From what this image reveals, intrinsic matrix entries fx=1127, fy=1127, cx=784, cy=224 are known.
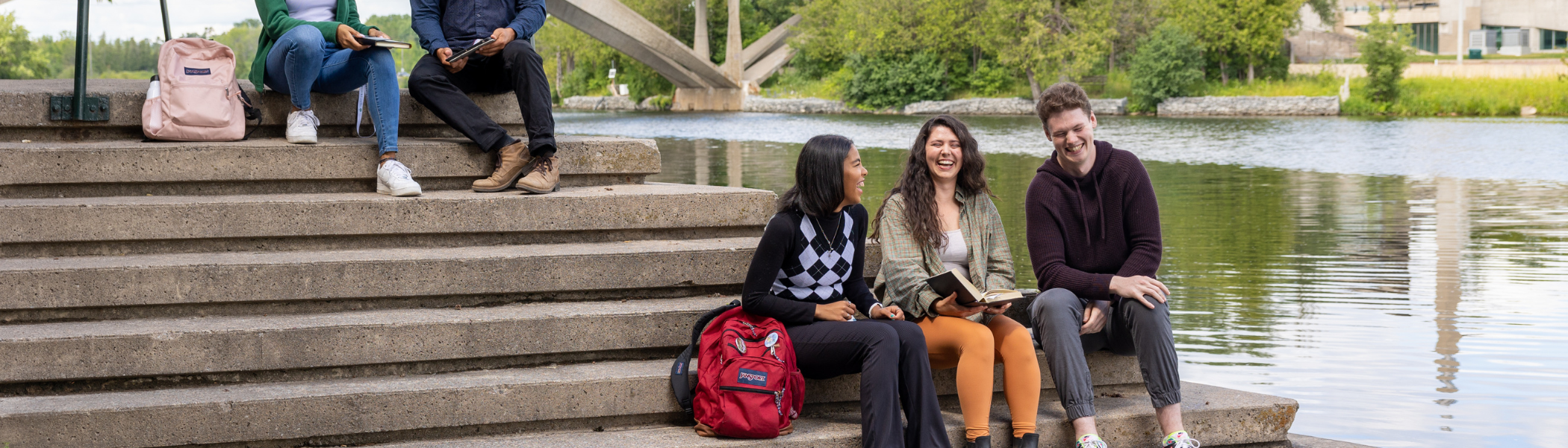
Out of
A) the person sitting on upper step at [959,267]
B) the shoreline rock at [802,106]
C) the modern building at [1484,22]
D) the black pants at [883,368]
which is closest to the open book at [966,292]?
the person sitting on upper step at [959,267]

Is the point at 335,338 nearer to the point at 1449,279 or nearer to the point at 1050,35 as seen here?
the point at 1449,279

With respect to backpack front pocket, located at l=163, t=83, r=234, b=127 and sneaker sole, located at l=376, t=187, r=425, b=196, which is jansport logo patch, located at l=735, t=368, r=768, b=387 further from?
backpack front pocket, located at l=163, t=83, r=234, b=127

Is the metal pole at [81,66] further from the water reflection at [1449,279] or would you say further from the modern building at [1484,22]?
the modern building at [1484,22]

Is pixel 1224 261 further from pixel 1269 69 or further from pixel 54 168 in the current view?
pixel 1269 69

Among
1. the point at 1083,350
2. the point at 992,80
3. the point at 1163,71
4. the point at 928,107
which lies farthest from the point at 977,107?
the point at 1083,350

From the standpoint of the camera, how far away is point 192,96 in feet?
13.4

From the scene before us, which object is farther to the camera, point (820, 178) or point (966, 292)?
point (820, 178)

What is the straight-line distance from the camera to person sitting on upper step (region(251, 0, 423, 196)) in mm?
4043

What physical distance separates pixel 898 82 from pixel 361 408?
132 feet

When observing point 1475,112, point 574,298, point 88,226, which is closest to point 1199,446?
point 574,298

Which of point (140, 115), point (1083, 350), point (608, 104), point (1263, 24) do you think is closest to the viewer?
point (1083, 350)

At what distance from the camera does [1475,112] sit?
27375 millimetres

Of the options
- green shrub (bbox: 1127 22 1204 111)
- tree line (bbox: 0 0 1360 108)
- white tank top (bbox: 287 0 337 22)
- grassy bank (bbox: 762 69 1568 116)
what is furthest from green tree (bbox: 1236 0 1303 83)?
white tank top (bbox: 287 0 337 22)

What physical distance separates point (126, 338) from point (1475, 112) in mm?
30720
